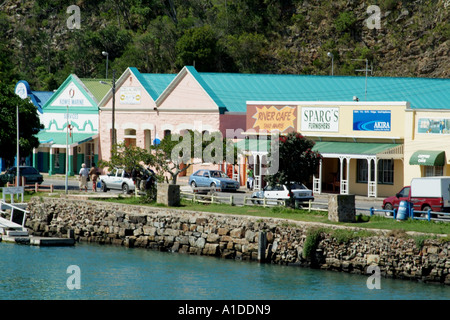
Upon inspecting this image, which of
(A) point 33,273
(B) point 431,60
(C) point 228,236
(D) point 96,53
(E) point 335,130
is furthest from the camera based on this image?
(D) point 96,53

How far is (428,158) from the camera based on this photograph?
4228 cm

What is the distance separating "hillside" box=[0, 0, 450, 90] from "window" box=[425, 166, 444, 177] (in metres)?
35.3

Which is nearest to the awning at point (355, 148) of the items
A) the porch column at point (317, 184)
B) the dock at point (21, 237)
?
the porch column at point (317, 184)

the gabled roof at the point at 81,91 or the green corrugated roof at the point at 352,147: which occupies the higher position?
the gabled roof at the point at 81,91

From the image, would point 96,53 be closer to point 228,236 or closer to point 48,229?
point 48,229

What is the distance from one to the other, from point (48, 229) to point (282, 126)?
645 inches

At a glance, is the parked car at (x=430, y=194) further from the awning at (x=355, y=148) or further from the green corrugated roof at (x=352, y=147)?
the green corrugated roof at (x=352, y=147)

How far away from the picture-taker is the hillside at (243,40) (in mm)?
83188

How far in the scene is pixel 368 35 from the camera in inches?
3452

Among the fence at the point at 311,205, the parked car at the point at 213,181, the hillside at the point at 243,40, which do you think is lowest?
the fence at the point at 311,205

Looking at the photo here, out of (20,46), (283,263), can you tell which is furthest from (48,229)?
(20,46)

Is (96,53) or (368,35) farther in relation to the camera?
(96,53)

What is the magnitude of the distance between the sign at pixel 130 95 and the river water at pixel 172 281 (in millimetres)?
26638

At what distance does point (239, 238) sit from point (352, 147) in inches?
598
